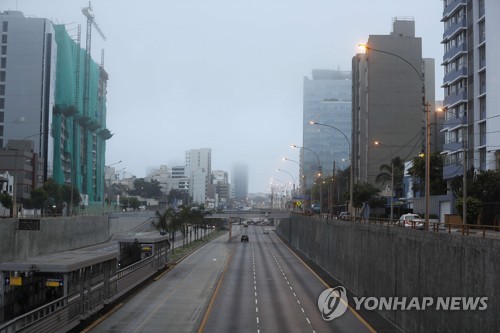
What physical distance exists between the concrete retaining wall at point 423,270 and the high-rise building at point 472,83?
24061mm

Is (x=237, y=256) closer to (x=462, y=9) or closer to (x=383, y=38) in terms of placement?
(x=462, y=9)

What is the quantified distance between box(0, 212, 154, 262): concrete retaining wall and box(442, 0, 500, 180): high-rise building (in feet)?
134

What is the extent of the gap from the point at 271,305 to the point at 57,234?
145 feet

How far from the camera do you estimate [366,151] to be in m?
120

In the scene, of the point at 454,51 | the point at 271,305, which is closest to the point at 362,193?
the point at 454,51

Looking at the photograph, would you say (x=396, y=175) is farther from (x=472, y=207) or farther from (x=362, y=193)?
(x=472, y=207)

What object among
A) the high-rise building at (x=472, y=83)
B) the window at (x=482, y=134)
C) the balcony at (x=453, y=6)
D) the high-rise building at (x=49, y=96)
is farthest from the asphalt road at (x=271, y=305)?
the high-rise building at (x=49, y=96)

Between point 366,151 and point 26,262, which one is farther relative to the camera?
point 366,151

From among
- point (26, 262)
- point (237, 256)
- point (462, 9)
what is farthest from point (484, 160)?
point (26, 262)

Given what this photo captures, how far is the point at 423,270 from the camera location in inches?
900

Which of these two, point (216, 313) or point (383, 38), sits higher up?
point (383, 38)

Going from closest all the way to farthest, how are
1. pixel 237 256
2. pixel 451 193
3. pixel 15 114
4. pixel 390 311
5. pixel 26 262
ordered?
1. pixel 26 262
2. pixel 390 311
3. pixel 451 193
4. pixel 237 256
5. pixel 15 114

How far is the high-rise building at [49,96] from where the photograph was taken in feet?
375

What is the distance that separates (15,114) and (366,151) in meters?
70.1
